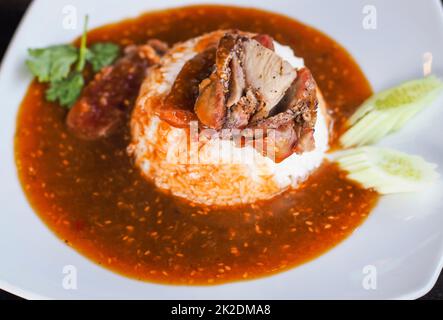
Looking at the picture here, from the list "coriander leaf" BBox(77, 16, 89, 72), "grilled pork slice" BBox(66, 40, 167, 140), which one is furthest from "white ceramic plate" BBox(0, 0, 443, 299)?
"grilled pork slice" BBox(66, 40, 167, 140)

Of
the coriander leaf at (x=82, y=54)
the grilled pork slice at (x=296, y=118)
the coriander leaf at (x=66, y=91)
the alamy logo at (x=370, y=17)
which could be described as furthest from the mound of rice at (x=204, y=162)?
the alamy logo at (x=370, y=17)

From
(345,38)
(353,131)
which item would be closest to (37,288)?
(353,131)

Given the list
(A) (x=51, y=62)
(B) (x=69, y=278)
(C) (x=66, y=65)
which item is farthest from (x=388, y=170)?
(A) (x=51, y=62)

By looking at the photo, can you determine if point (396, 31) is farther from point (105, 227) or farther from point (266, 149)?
point (105, 227)

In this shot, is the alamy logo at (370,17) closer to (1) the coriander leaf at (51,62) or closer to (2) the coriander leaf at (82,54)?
(2) the coriander leaf at (82,54)

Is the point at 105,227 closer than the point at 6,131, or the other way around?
the point at 105,227
